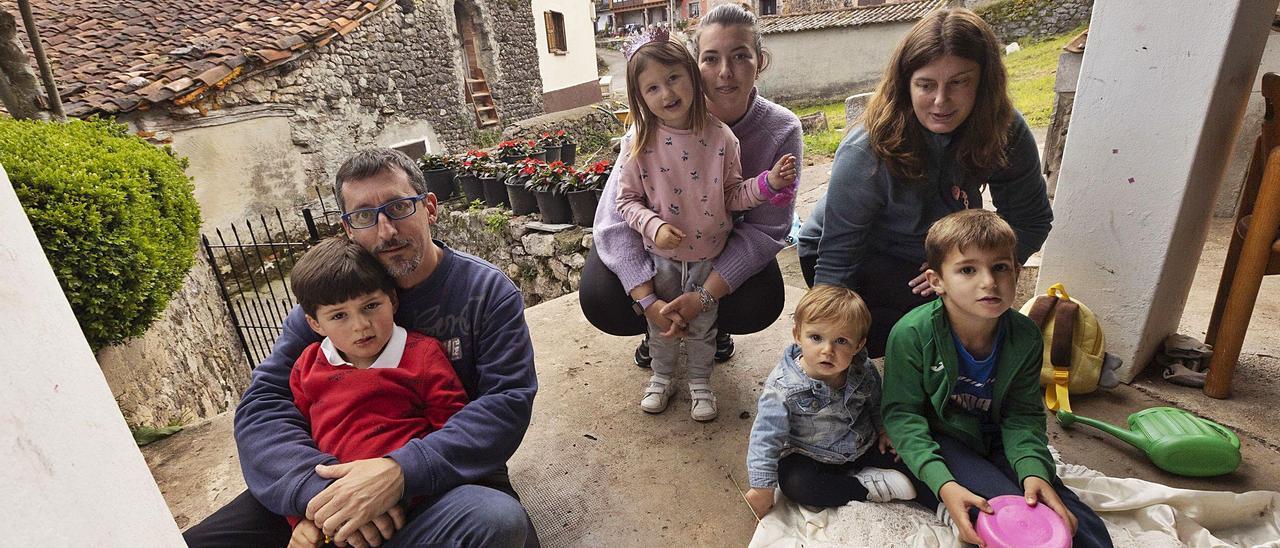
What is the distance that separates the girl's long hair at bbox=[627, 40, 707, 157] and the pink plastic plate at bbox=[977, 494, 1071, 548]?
131 centimetres

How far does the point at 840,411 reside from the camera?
1.59m

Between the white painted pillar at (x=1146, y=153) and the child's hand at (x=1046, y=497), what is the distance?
1074mm

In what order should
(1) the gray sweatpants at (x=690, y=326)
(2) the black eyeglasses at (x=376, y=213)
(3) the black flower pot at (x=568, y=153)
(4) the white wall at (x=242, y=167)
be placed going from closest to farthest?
(2) the black eyeglasses at (x=376, y=213), (1) the gray sweatpants at (x=690, y=326), (4) the white wall at (x=242, y=167), (3) the black flower pot at (x=568, y=153)

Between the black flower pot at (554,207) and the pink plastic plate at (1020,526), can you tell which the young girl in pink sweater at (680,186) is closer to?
the pink plastic plate at (1020,526)

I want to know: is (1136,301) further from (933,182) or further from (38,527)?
(38,527)

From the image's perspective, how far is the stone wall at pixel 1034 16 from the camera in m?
14.1

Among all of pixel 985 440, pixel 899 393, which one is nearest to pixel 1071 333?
pixel 985 440

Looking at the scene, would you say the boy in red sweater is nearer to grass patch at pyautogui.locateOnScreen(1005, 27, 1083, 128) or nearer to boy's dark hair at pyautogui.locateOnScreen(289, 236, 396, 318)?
boy's dark hair at pyautogui.locateOnScreen(289, 236, 396, 318)

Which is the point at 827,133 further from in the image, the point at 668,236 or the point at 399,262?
the point at 399,262

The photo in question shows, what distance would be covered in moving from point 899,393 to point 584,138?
12.9 metres

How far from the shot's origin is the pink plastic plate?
1.25m

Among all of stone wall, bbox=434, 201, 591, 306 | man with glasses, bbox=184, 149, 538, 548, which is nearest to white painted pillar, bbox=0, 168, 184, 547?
man with glasses, bbox=184, 149, 538, 548

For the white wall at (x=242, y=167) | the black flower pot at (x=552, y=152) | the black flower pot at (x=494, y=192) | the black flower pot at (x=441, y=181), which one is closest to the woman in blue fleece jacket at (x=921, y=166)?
the black flower pot at (x=494, y=192)

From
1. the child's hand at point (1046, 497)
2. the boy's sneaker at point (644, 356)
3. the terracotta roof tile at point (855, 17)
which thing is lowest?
the boy's sneaker at point (644, 356)
